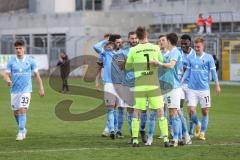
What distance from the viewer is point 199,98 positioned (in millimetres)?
15508

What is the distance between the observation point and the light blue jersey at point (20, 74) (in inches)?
595

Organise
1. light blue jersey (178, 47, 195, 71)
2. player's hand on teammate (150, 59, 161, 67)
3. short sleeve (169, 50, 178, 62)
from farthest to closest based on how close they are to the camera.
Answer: light blue jersey (178, 47, 195, 71) → short sleeve (169, 50, 178, 62) → player's hand on teammate (150, 59, 161, 67)

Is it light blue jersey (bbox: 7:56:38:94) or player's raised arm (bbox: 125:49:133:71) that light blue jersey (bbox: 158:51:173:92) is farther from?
light blue jersey (bbox: 7:56:38:94)

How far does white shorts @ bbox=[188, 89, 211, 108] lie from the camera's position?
1541 centimetres

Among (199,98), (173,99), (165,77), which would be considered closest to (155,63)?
(165,77)

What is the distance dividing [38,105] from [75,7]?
47.5 metres

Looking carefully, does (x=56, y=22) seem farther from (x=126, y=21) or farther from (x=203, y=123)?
(x=203, y=123)

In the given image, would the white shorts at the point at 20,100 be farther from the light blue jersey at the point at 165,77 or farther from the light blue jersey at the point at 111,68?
the light blue jersey at the point at 165,77

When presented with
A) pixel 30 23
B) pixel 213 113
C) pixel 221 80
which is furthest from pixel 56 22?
pixel 213 113

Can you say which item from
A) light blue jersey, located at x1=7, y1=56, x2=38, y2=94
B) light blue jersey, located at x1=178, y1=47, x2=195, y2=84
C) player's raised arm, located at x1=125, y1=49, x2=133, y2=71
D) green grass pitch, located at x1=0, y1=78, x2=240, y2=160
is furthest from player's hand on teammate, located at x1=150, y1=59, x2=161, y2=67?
light blue jersey, located at x1=7, y1=56, x2=38, y2=94

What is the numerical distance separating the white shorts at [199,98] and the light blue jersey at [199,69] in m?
0.12

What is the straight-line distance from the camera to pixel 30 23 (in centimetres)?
6744

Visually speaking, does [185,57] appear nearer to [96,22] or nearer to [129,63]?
[129,63]

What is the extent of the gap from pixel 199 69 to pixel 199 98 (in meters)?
0.69
